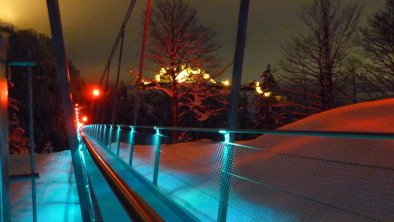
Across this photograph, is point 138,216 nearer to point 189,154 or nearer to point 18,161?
point 189,154

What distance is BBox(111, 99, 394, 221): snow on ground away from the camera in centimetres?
380

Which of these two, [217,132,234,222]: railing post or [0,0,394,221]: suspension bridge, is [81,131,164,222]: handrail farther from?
[217,132,234,222]: railing post

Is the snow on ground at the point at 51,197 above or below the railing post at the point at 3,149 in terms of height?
below

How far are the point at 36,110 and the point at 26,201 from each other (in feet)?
225

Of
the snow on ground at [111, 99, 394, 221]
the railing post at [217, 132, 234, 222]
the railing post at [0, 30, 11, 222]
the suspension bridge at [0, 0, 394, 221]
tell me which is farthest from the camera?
the railing post at [217, 132, 234, 222]

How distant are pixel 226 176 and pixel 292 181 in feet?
3.21

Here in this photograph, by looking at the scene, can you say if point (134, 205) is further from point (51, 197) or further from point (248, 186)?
point (51, 197)

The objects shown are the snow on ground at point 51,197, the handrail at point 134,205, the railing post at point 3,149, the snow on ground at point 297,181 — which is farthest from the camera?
the snow on ground at point 51,197

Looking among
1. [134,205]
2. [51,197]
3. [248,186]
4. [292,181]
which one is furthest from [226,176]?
[51,197]

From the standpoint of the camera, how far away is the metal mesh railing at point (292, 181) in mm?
3748

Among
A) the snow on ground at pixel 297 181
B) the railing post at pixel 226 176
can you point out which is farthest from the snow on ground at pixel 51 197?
the railing post at pixel 226 176

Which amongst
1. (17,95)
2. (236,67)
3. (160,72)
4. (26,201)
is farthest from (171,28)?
(17,95)

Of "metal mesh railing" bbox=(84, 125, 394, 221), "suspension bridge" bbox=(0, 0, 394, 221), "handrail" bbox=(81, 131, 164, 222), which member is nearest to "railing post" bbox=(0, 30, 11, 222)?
"suspension bridge" bbox=(0, 0, 394, 221)

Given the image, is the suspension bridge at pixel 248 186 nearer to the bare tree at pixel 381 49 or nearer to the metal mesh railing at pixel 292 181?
the metal mesh railing at pixel 292 181
